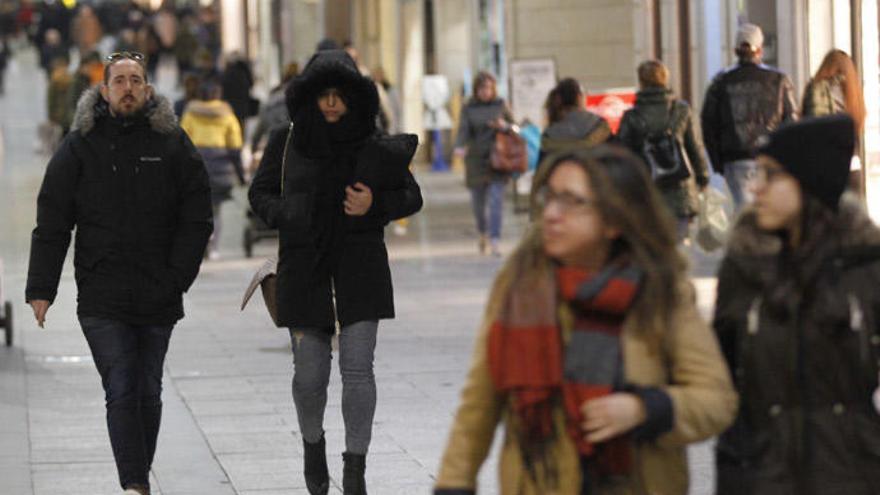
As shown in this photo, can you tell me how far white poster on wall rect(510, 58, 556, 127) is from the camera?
930 inches

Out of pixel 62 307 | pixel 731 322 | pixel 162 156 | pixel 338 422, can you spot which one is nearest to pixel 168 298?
pixel 162 156

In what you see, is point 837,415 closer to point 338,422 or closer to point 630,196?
point 630,196

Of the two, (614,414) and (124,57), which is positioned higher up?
(124,57)

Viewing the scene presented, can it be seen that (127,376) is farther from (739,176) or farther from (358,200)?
(739,176)

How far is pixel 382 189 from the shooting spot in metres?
8.01

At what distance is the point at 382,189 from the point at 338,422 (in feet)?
8.46

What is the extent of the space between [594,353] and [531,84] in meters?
19.5

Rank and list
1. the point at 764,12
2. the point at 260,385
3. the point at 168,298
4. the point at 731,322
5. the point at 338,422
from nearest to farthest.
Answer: the point at 731,322 < the point at 168,298 < the point at 338,422 < the point at 260,385 < the point at 764,12

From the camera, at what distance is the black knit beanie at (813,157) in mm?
4598

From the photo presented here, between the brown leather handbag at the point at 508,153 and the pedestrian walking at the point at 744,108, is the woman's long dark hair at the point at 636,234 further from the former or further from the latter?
the brown leather handbag at the point at 508,153

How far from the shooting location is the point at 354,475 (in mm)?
7871

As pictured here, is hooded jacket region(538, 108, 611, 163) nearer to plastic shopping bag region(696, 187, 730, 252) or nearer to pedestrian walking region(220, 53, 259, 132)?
plastic shopping bag region(696, 187, 730, 252)

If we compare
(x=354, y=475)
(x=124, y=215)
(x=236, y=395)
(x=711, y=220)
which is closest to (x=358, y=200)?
(x=124, y=215)

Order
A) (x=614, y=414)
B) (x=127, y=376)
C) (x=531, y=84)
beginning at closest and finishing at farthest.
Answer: (x=614, y=414) < (x=127, y=376) < (x=531, y=84)
